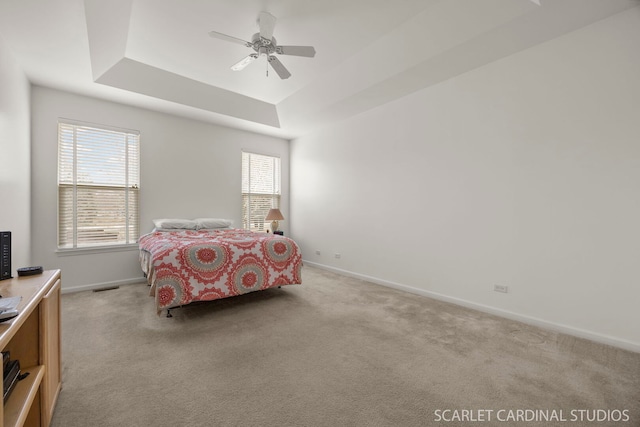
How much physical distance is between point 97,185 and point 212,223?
1.64 m

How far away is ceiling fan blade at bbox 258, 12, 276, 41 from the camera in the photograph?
101 inches

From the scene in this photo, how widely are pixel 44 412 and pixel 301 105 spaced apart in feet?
14.1

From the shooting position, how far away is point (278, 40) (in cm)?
304

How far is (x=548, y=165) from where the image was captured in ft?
8.82

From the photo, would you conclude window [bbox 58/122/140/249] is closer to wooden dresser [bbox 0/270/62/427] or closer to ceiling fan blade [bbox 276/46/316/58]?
wooden dresser [bbox 0/270/62/427]

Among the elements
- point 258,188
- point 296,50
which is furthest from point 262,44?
point 258,188

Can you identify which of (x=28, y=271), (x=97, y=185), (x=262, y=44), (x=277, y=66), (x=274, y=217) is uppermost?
(x=262, y=44)

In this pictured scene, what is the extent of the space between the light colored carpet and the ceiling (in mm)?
2741

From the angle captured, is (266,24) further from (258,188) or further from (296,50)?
(258,188)

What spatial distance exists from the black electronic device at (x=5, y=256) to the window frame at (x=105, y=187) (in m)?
2.57

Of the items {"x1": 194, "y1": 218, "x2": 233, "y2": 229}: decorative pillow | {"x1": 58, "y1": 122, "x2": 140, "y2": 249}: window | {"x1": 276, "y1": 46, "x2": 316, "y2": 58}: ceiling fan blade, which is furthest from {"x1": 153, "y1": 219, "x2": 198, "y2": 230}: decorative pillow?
{"x1": 276, "y1": 46, "x2": 316, "y2": 58}: ceiling fan blade

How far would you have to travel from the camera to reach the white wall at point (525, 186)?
2.34 m

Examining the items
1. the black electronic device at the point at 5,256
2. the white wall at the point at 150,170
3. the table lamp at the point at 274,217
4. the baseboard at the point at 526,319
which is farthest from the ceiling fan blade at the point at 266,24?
the baseboard at the point at 526,319

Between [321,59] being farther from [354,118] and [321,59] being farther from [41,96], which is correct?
[41,96]
